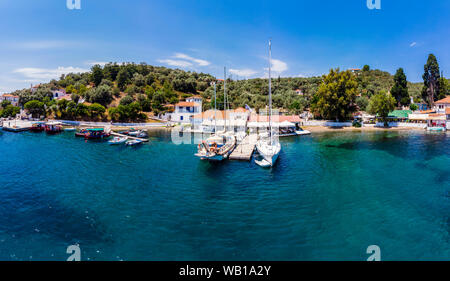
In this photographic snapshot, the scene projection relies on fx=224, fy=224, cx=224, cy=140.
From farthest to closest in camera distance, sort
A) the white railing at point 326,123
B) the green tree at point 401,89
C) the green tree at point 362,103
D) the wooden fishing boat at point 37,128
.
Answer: the green tree at point 362,103, the green tree at point 401,89, the white railing at point 326,123, the wooden fishing boat at point 37,128

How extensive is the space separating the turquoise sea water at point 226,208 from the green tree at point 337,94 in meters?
31.3

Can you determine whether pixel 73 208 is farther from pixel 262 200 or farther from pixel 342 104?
pixel 342 104

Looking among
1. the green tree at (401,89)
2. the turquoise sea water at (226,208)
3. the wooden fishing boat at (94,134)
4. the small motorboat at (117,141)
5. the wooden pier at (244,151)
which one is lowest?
the turquoise sea water at (226,208)

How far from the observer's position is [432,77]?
74.8 metres

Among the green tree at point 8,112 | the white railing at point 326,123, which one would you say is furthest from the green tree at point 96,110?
the white railing at point 326,123

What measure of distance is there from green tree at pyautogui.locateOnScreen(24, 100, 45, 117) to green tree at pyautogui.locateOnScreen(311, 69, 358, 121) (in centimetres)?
9473

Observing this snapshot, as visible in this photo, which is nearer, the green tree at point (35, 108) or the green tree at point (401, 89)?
the green tree at point (401, 89)

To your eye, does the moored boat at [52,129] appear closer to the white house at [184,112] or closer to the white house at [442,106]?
the white house at [184,112]

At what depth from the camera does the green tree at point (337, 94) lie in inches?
2413

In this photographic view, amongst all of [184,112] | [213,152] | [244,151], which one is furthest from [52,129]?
[244,151]

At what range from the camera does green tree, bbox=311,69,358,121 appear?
2413 inches

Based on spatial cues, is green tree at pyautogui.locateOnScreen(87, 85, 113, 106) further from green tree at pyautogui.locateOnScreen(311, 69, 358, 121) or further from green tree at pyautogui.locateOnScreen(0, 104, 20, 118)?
green tree at pyautogui.locateOnScreen(311, 69, 358, 121)

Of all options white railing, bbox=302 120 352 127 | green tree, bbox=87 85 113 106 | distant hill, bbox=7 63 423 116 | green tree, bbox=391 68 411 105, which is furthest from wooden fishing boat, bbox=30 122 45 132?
green tree, bbox=391 68 411 105
